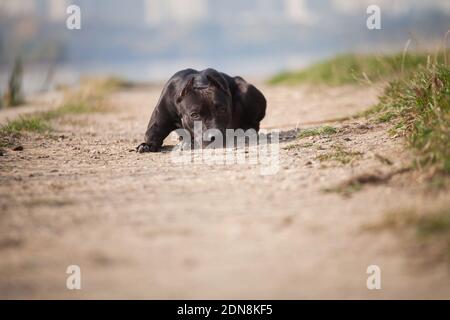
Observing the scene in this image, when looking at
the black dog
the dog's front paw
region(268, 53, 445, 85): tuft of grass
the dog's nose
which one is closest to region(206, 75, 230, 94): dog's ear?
the black dog

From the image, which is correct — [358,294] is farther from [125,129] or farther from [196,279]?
[125,129]

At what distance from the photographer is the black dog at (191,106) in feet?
24.3

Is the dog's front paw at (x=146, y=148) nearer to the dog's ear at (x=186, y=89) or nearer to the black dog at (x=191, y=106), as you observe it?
the black dog at (x=191, y=106)

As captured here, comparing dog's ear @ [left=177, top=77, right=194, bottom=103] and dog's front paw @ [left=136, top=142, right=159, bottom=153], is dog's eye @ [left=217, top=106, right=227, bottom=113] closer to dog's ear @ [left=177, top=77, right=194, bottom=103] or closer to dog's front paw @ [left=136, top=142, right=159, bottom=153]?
dog's ear @ [left=177, top=77, right=194, bottom=103]

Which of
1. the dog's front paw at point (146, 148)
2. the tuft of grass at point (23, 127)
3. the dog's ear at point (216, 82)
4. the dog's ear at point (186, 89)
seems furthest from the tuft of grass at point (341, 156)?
the tuft of grass at point (23, 127)

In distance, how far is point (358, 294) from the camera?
3293 mm

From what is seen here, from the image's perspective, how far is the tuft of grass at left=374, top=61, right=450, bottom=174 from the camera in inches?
191

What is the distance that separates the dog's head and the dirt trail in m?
1.22

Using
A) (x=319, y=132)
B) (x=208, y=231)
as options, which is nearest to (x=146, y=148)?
(x=319, y=132)

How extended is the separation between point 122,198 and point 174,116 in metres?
3.08

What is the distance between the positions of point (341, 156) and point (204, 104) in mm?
2151

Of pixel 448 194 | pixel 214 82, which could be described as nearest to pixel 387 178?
pixel 448 194

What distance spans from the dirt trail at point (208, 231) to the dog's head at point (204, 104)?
122 centimetres
